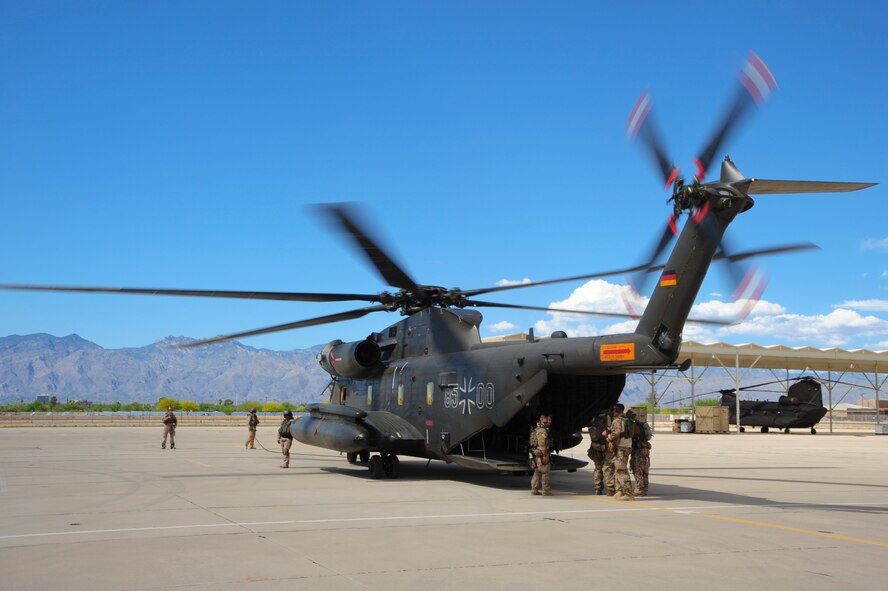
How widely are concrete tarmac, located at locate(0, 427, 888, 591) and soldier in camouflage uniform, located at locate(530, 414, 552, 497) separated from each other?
1.45 feet

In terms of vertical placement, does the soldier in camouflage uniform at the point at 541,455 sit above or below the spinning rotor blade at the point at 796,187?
below

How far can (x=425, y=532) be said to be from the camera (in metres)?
9.51

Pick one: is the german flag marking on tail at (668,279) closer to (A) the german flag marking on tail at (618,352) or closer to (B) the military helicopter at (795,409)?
(A) the german flag marking on tail at (618,352)

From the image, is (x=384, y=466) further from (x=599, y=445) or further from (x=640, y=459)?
(x=640, y=459)

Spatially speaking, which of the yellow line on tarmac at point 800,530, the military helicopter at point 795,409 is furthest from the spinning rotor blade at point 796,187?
the military helicopter at point 795,409

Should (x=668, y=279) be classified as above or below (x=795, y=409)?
above

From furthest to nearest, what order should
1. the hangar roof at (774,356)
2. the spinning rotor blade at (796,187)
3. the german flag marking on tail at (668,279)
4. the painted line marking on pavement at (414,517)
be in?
the hangar roof at (774,356), the german flag marking on tail at (668,279), the spinning rotor blade at (796,187), the painted line marking on pavement at (414,517)

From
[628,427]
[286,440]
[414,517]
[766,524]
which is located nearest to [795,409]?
[286,440]

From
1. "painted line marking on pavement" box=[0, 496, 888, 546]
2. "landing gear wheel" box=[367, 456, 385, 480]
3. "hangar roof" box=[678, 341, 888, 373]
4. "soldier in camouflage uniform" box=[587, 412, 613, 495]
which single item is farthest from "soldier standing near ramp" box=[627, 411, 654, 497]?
"hangar roof" box=[678, 341, 888, 373]

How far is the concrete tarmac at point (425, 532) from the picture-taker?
7.00m

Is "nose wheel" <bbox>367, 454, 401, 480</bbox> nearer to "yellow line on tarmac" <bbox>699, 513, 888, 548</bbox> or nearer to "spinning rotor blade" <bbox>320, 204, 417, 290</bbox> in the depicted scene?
"spinning rotor blade" <bbox>320, 204, 417, 290</bbox>

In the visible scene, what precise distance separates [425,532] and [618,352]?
4.65 meters

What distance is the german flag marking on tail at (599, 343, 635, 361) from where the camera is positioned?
1219cm

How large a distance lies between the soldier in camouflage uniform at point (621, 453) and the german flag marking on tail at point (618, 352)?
4.37 feet
